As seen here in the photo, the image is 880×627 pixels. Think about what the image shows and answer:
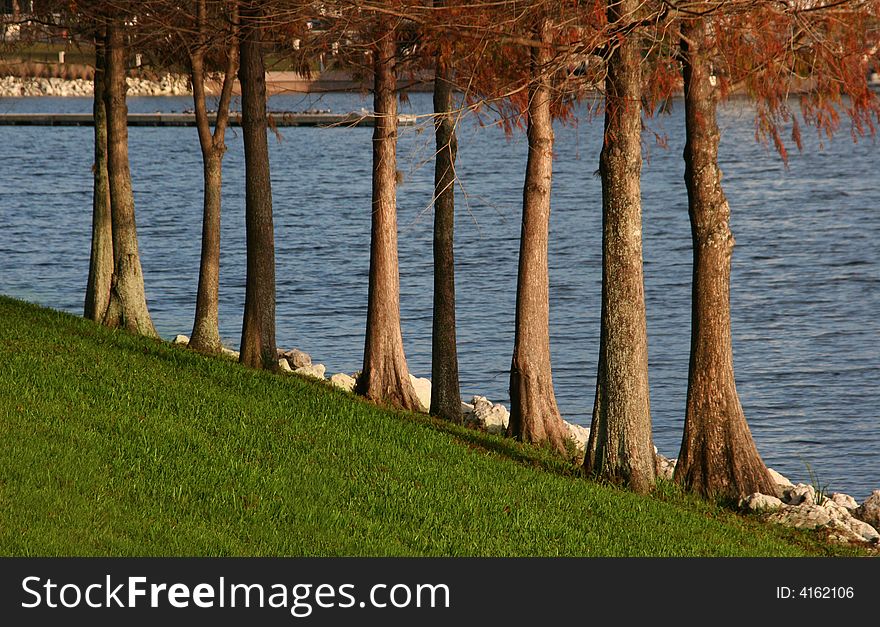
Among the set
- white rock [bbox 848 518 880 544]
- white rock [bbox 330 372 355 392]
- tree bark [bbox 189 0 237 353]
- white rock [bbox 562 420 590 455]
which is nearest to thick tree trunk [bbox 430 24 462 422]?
white rock [bbox 562 420 590 455]

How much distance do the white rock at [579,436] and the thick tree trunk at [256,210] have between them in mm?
4567

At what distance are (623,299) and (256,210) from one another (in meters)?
6.64

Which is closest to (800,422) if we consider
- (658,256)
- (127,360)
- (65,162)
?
(127,360)

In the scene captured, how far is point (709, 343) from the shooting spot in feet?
46.1

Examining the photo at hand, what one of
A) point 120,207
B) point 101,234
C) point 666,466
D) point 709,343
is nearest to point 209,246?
point 120,207

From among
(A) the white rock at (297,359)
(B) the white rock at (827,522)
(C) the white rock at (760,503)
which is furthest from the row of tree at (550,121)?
(A) the white rock at (297,359)

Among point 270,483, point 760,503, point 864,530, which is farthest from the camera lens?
point 864,530

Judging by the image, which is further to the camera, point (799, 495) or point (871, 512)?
point (871, 512)

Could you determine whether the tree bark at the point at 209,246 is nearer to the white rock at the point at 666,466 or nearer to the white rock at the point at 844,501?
the white rock at the point at 666,466

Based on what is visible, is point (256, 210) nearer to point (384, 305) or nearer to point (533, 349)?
point (384, 305)

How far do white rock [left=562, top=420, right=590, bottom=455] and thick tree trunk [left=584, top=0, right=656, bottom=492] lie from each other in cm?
353

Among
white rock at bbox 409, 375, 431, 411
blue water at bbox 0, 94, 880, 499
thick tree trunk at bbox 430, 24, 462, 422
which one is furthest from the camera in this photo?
blue water at bbox 0, 94, 880, 499

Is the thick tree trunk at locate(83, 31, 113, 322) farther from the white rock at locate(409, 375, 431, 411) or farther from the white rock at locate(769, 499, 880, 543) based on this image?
the white rock at locate(769, 499, 880, 543)

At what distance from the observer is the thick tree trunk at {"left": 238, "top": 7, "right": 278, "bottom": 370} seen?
1747 centimetres
